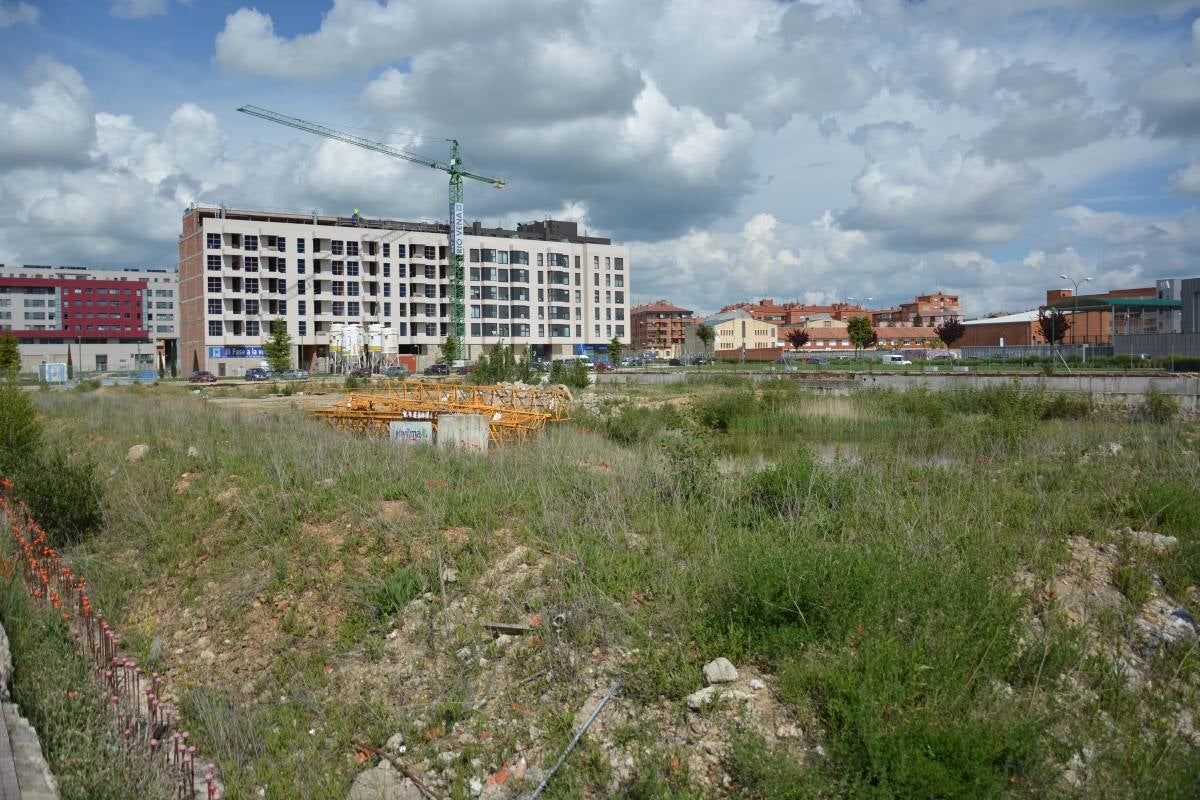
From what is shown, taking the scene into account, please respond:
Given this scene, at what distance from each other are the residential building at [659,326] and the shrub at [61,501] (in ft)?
449

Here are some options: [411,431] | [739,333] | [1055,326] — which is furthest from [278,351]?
[739,333]

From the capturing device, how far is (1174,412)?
24906 mm

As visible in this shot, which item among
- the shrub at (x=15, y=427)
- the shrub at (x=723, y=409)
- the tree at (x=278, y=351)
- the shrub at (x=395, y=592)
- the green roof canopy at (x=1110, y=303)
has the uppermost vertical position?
the green roof canopy at (x=1110, y=303)

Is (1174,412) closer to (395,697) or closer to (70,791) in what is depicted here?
(395,697)

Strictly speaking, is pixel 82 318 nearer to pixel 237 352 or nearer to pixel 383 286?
pixel 237 352

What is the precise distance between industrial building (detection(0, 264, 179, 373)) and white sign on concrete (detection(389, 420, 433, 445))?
→ 3510 inches

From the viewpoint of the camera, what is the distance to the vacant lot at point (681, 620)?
5.09 meters

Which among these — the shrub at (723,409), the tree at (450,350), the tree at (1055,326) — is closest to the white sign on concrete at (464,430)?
A: the shrub at (723,409)

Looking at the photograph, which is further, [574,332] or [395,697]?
[574,332]

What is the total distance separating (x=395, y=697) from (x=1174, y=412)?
2681cm

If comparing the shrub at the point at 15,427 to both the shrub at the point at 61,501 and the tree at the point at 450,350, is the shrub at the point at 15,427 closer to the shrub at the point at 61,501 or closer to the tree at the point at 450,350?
the shrub at the point at 61,501

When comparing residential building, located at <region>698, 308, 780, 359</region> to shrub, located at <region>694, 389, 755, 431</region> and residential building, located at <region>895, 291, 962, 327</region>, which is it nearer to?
residential building, located at <region>895, 291, 962, 327</region>

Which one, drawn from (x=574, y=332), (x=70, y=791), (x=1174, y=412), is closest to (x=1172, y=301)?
(x=1174, y=412)

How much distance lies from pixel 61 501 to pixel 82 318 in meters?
117
